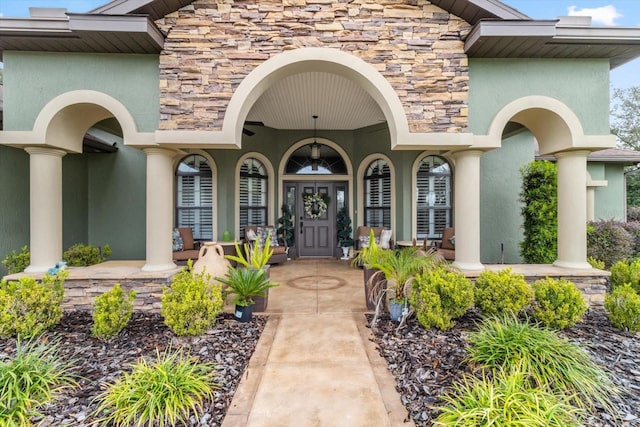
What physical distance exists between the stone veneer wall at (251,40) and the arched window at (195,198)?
11.9ft

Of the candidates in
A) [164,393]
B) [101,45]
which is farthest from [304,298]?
[101,45]

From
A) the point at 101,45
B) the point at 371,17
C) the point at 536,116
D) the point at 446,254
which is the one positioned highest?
the point at 371,17

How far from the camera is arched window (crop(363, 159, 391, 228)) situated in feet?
28.7

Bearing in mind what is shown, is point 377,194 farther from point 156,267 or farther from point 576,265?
point 156,267

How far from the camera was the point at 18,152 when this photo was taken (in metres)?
5.59

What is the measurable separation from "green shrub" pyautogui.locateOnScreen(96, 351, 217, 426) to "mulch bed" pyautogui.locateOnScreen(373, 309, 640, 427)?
1.66 m

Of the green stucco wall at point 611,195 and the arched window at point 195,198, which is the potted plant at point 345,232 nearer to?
the arched window at point 195,198

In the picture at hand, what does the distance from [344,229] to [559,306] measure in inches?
233

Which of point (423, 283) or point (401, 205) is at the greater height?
point (401, 205)

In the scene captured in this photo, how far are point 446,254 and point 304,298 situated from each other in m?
3.79

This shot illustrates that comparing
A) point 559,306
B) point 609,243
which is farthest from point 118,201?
point 609,243

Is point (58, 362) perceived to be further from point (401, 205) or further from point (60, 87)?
point (401, 205)

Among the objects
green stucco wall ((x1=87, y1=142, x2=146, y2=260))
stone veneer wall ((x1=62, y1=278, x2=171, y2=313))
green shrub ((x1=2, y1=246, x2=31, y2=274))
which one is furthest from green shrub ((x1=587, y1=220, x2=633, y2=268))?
green shrub ((x1=2, y1=246, x2=31, y2=274))

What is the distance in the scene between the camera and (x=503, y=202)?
761 centimetres
